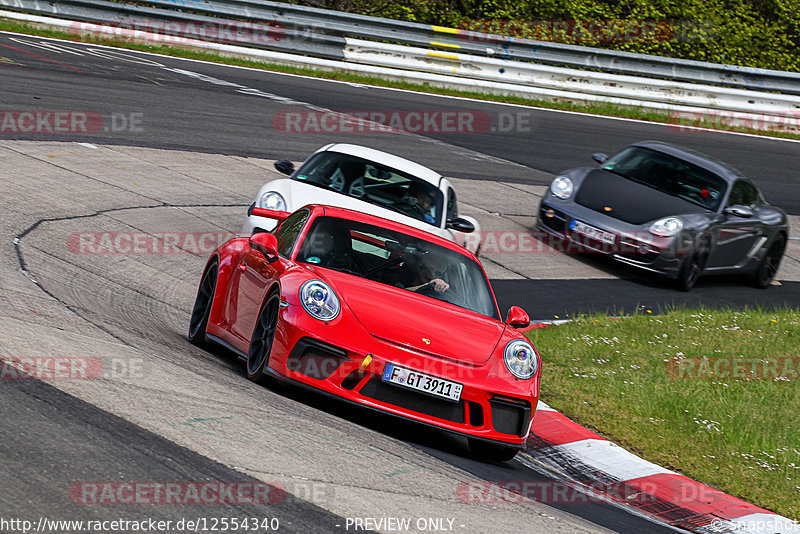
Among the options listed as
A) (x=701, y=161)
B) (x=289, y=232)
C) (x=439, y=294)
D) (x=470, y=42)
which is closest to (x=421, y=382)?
(x=439, y=294)

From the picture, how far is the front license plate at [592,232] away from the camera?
13484 millimetres

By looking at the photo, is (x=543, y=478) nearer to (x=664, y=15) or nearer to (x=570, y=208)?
(x=570, y=208)

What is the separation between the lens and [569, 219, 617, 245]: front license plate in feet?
44.2

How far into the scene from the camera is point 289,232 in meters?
7.65

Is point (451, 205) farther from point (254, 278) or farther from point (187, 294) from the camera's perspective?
Answer: point (254, 278)

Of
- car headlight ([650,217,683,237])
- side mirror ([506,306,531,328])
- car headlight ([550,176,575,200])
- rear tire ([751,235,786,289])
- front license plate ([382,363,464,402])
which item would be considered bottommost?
rear tire ([751,235,786,289])

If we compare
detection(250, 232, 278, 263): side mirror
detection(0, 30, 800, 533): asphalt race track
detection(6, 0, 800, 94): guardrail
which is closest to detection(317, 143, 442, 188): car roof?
detection(0, 30, 800, 533): asphalt race track

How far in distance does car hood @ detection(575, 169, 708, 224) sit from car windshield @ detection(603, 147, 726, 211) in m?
0.18

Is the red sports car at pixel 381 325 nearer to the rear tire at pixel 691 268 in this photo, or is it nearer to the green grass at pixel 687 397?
the green grass at pixel 687 397

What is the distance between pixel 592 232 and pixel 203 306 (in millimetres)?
6970

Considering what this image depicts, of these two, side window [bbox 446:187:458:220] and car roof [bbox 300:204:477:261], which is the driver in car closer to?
car roof [bbox 300:204:477:261]

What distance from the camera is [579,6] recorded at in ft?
99.6

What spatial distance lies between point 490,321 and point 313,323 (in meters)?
1.38

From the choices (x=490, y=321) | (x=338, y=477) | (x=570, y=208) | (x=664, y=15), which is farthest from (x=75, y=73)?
(x=664, y=15)
